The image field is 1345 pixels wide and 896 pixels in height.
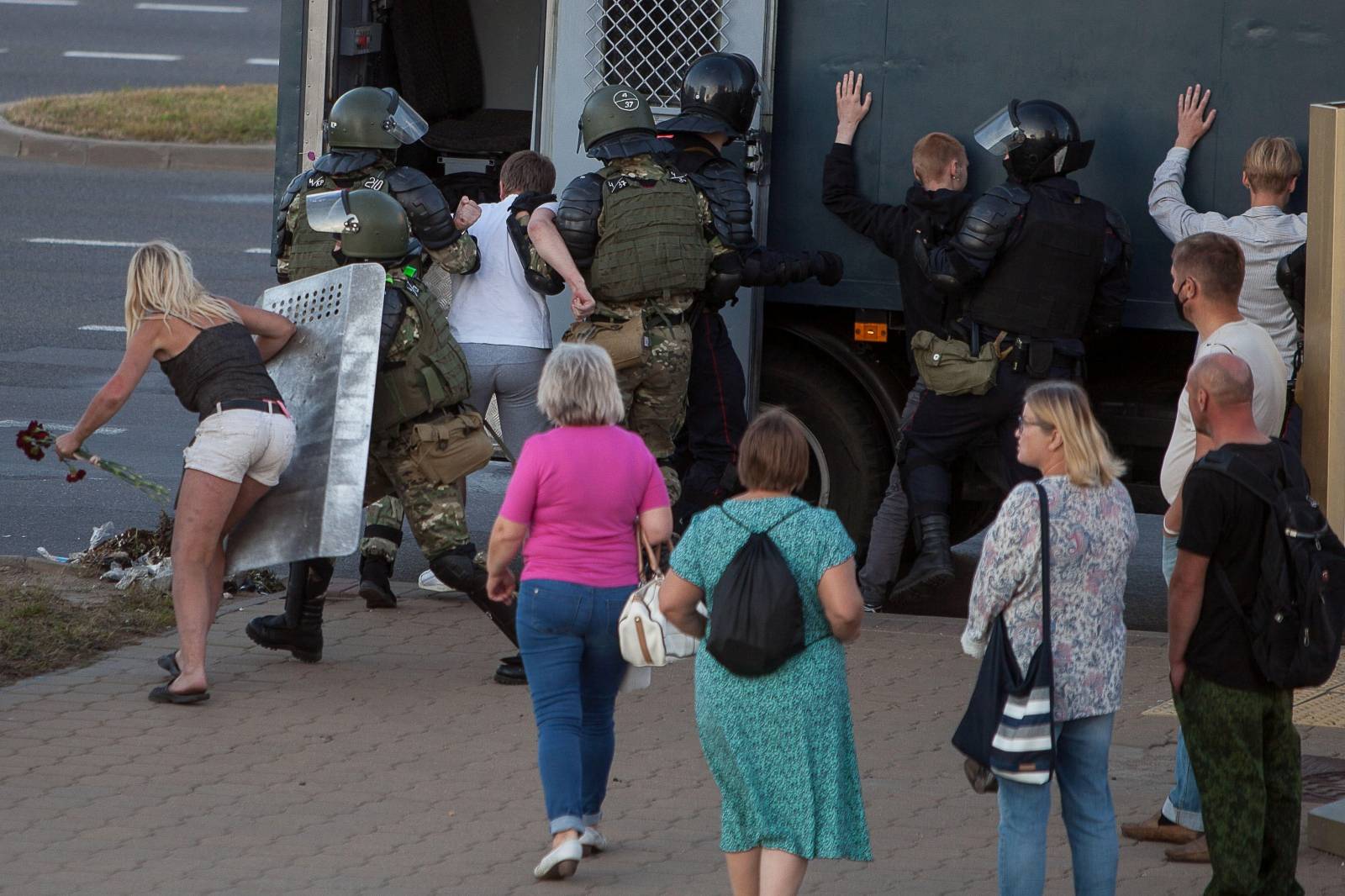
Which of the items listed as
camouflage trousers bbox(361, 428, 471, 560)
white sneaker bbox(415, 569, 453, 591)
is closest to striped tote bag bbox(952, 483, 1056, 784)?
camouflage trousers bbox(361, 428, 471, 560)

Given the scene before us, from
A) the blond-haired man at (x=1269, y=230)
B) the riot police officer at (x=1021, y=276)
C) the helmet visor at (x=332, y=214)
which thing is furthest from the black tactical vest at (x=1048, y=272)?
the helmet visor at (x=332, y=214)

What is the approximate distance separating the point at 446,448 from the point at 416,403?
0.63 feet

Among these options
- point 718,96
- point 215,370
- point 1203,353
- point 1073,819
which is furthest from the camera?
point 718,96

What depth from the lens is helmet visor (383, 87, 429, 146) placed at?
21.6 feet

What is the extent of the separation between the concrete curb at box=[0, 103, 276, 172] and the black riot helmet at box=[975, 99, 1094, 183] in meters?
13.6

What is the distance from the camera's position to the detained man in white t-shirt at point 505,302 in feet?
23.5

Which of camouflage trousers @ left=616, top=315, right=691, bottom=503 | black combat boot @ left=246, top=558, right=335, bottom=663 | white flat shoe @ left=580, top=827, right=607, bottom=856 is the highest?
camouflage trousers @ left=616, top=315, right=691, bottom=503

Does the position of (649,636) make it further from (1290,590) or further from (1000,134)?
(1000,134)

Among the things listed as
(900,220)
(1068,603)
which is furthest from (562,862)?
(900,220)

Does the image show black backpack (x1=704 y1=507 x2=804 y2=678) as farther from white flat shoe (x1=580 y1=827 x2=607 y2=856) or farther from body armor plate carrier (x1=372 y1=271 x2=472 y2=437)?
body armor plate carrier (x1=372 y1=271 x2=472 y2=437)

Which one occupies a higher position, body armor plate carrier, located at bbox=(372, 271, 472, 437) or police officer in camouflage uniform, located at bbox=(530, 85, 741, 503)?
police officer in camouflage uniform, located at bbox=(530, 85, 741, 503)

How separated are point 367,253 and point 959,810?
2.75 metres

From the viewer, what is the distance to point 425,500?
6297 millimetres

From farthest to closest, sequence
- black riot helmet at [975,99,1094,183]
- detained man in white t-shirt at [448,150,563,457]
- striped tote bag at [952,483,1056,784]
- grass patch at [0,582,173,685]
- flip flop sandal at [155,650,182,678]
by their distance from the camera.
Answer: detained man in white t-shirt at [448,150,563,457]
black riot helmet at [975,99,1094,183]
grass patch at [0,582,173,685]
flip flop sandal at [155,650,182,678]
striped tote bag at [952,483,1056,784]
